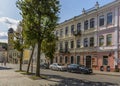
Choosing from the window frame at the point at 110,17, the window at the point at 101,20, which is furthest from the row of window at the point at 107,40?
the window at the point at 101,20

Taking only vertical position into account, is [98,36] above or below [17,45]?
above

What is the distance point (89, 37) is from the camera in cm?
4934

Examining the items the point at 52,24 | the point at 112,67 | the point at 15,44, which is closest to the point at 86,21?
the point at 112,67

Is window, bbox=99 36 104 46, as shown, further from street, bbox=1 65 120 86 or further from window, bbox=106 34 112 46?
street, bbox=1 65 120 86

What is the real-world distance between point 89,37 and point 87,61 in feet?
14.9

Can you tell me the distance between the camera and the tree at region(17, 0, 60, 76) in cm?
2584

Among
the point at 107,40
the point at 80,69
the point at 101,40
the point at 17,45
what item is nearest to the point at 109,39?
the point at 107,40

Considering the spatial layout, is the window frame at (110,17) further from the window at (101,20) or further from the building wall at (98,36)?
the window at (101,20)

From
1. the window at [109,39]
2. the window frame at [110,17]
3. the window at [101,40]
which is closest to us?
the window frame at [110,17]

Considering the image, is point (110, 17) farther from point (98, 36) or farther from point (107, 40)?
point (98, 36)

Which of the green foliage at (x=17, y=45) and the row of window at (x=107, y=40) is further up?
the row of window at (x=107, y=40)

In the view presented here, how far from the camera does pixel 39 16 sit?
26250 millimetres

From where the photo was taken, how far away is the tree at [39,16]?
1017 inches

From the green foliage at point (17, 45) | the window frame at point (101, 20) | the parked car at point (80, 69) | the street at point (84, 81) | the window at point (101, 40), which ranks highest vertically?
the window frame at point (101, 20)
